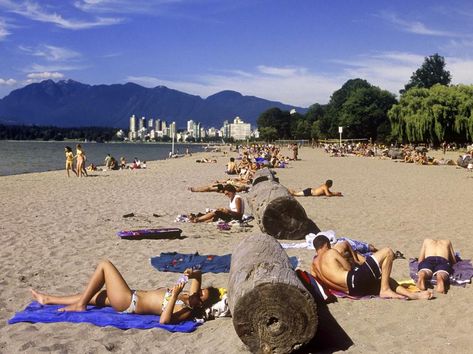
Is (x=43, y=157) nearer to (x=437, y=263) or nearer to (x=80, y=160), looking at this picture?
(x=80, y=160)

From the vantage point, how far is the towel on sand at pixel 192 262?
24.5 feet

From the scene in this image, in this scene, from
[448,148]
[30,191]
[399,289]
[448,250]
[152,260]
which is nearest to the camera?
[399,289]

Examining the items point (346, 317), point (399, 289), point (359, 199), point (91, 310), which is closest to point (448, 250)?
point (399, 289)

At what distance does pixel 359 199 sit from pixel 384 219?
3940 millimetres

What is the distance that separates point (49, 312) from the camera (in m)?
5.59

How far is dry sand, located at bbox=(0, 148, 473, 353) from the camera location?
500 cm

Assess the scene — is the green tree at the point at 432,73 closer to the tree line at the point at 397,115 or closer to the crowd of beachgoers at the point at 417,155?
the tree line at the point at 397,115

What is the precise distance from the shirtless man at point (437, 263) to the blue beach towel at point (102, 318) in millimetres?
3081

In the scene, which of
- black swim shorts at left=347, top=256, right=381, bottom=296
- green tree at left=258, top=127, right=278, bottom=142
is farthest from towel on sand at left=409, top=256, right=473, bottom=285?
green tree at left=258, top=127, right=278, bottom=142

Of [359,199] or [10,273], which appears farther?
[359,199]

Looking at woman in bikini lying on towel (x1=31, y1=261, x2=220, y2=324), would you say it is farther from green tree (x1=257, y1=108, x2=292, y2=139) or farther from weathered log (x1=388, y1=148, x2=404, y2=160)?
green tree (x1=257, y1=108, x2=292, y2=139)

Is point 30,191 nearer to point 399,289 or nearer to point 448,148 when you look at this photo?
point 399,289

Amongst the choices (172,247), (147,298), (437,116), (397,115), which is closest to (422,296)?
(147,298)

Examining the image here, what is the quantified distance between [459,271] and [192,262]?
3794 millimetres
